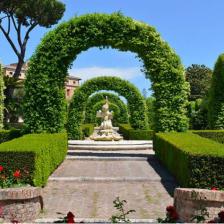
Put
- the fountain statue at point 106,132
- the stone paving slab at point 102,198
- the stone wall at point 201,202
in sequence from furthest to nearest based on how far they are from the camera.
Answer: the fountain statue at point 106,132, the stone paving slab at point 102,198, the stone wall at point 201,202

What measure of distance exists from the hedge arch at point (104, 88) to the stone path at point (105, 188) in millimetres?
13103

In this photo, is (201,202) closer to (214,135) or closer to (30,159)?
(30,159)

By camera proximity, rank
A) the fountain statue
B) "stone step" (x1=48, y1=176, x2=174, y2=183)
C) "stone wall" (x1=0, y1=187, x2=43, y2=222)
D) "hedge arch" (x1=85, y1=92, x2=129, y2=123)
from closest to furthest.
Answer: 1. "stone wall" (x1=0, y1=187, x2=43, y2=222)
2. "stone step" (x1=48, y1=176, x2=174, y2=183)
3. the fountain statue
4. "hedge arch" (x1=85, y1=92, x2=129, y2=123)

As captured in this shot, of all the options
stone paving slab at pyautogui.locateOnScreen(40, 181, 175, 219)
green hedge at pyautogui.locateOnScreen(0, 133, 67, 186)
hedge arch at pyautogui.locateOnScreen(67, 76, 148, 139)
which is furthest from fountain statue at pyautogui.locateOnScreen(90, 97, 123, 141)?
stone paving slab at pyautogui.locateOnScreen(40, 181, 175, 219)

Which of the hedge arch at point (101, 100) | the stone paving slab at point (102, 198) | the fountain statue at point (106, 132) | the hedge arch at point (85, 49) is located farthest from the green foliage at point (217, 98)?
the hedge arch at point (101, 100)

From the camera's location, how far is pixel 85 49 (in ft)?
53.4

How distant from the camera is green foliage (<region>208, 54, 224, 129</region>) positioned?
22.8 meters

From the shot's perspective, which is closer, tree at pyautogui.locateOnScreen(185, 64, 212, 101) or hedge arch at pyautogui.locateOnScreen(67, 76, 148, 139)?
hedge arch at pyautogui.locateOnScreen(67, 76, 148, 139)

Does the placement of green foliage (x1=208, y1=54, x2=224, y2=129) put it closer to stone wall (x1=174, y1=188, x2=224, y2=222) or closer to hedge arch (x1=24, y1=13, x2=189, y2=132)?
hedge arch (x1=24, y1=13, x2=189, y2=132)

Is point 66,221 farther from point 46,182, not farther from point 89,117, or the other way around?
point 89,117

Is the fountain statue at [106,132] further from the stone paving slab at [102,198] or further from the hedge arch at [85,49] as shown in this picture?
the stone paving slab at [102,198]

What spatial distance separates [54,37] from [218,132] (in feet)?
26.6

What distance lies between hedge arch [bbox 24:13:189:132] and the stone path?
1.81 meters

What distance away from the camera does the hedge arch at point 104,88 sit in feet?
94.4
